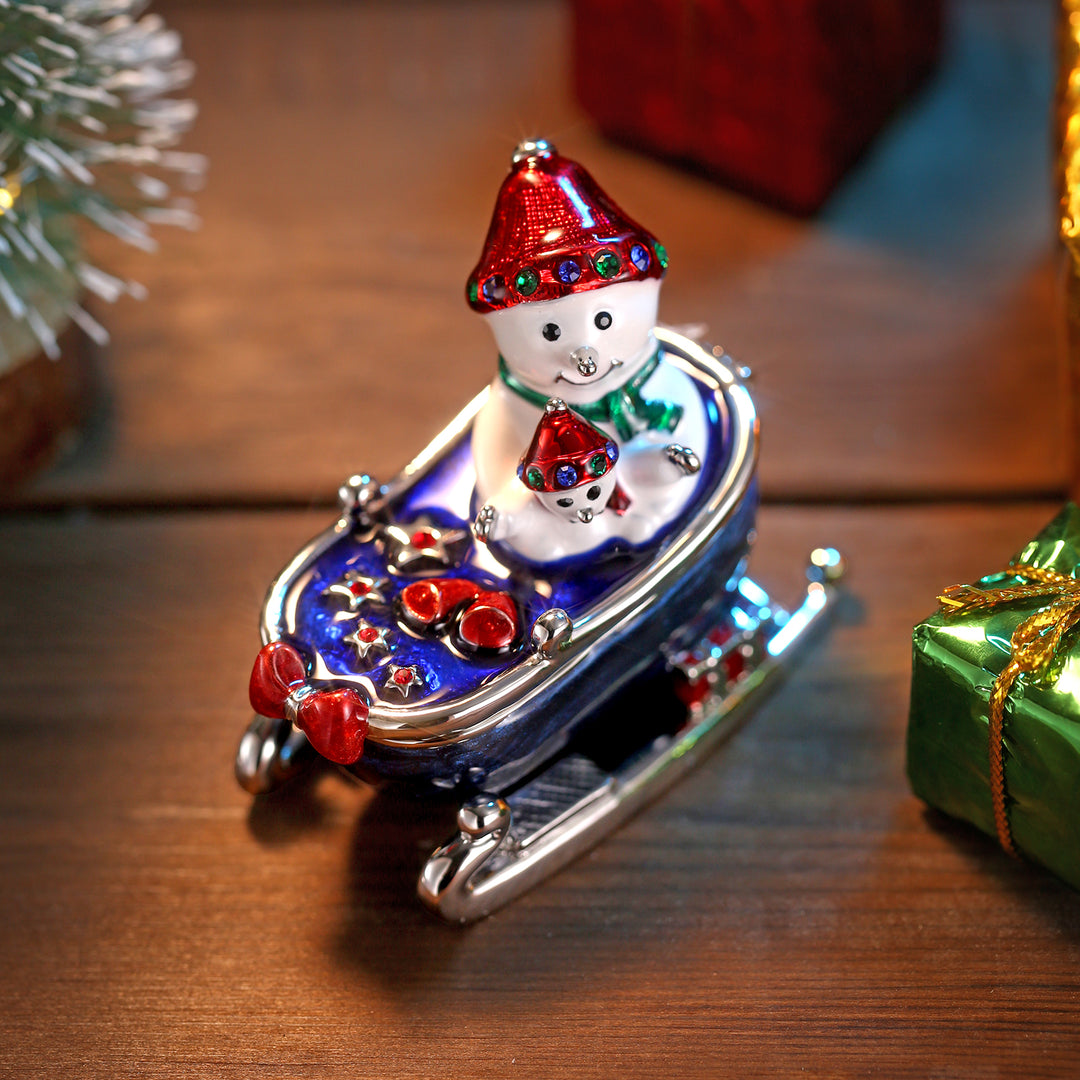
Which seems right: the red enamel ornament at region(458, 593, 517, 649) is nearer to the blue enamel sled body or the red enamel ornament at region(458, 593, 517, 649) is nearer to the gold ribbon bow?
the blue enamel sled body

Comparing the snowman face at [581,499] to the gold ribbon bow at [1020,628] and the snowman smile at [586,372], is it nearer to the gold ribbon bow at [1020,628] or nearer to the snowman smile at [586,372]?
the snowman smile at [586,372]

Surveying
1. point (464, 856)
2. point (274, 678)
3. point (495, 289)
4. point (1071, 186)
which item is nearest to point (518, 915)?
point (464, 856)

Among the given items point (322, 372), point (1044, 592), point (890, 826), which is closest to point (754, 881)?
point (890, 826)

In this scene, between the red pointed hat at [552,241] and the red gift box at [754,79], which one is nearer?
the red pointed hat at [552,241]

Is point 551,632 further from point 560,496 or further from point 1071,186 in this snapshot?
point 1071,186

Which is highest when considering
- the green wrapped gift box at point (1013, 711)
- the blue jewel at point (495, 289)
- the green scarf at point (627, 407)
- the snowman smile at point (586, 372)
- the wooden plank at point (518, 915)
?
the blue jewel at point (495, 289)

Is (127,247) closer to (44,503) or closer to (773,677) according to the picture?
(44,503)

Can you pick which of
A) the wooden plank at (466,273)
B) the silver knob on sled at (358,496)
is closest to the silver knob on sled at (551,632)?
the silver knob on sled at (358,496)
